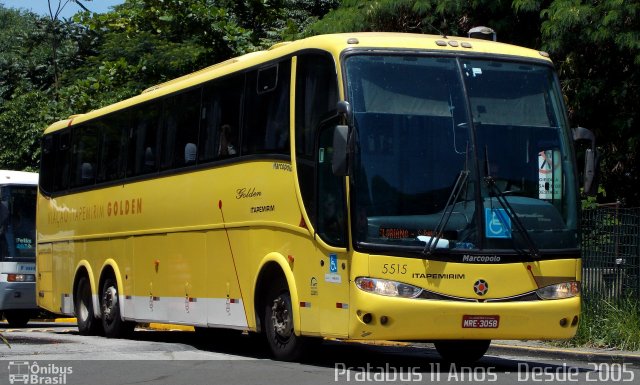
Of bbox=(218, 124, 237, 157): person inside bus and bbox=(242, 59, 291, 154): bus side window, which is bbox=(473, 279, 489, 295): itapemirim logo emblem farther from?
bbox=(218, 124, 237, 157): person inside bus

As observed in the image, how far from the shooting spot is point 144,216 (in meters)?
17.8

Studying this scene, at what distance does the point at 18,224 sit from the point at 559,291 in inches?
599

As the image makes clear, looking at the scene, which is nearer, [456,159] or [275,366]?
[456,159]

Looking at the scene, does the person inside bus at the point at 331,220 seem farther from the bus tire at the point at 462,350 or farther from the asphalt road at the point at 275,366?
the bus tire at the point at 462,350

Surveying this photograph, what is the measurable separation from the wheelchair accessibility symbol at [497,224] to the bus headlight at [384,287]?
1004mm

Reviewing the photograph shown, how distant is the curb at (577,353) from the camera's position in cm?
1463

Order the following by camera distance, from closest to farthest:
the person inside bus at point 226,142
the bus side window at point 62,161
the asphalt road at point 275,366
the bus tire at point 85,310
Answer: the asphalt road at point 275,366, the person inside bus at point 226,142, the bus tire at point 85,310, the bus side window at point 62,161

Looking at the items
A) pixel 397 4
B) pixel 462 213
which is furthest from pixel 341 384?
pixel 397 4

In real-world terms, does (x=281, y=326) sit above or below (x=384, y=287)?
below

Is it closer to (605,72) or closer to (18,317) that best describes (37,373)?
(605,72)

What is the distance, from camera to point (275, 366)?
1280 cm

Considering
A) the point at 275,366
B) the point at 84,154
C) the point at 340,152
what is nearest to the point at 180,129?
the point at 84,154

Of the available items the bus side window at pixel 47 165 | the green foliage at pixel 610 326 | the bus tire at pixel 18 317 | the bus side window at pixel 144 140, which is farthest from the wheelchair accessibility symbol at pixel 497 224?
the bus tire at pixel 18 317

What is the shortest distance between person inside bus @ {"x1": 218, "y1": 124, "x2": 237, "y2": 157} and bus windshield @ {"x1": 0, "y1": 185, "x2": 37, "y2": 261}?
10.6m
